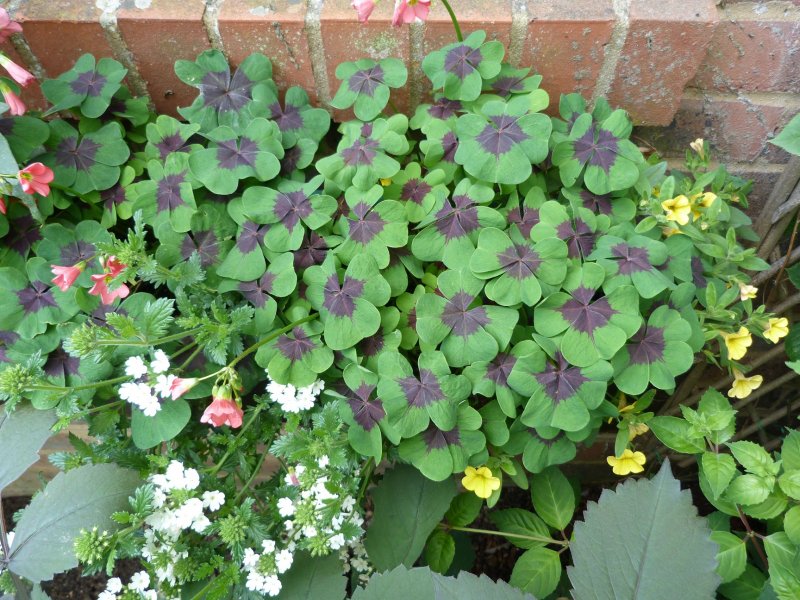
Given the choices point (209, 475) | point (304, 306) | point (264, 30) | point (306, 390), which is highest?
point (264, 30)

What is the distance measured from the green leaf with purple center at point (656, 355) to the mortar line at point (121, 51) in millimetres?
1242

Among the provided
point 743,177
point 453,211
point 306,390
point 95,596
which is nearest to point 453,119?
point 453,211

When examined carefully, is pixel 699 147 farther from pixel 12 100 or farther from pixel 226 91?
pixel 12 100

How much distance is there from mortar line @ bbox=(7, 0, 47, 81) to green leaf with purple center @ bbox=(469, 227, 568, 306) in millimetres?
1124

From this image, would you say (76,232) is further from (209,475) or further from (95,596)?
(95,596)

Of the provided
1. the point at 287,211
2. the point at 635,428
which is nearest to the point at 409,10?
the point at 287,211

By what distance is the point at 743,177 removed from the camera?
5.22 feet

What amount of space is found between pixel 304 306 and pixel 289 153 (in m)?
0.38

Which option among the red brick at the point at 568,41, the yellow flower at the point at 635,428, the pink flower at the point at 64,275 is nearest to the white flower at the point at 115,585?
the pink flower at the point at 64,275

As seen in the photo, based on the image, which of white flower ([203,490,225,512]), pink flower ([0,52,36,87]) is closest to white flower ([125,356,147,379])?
white flower ([203,490,225,512])

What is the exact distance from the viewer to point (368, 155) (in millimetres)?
1240

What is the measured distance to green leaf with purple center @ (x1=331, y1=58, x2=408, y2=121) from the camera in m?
1.29

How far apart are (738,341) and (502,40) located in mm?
831

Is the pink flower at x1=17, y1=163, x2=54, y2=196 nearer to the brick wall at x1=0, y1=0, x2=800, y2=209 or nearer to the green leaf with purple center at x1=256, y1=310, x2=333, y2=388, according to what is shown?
the brick wall at x1=0, y1=0, x2=800, y2=209
